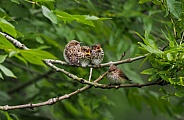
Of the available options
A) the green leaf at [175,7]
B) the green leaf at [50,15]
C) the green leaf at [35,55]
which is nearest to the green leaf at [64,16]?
the green leaf at [50,15]

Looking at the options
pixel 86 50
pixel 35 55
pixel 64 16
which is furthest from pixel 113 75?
pixel 35 55

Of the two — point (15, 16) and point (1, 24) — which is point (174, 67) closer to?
point (1, 24)

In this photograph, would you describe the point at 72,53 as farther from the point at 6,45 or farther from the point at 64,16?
the point at 6,45

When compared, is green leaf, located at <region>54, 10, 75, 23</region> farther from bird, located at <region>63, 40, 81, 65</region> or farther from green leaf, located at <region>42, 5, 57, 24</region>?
bird, located at <region>63, 40, 81, 65</region>

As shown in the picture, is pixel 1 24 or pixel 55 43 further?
pixel 55 43

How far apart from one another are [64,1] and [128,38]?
78cm

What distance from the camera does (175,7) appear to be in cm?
331

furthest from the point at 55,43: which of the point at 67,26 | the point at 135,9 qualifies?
the point at 135,9

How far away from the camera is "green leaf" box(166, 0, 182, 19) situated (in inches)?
129

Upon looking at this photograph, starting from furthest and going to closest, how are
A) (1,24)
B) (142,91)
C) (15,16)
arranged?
1. (142,91)
2. (15,16)
3. (1,24)

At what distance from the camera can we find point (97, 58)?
11.6 ft

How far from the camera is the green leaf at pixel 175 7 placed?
3287 millimetres

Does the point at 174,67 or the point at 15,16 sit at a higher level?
the point at 15,16

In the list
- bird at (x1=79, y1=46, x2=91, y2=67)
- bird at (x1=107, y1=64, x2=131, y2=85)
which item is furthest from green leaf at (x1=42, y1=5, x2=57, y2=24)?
bird at (x1=107, y1=64, x2=131, y2=85)
